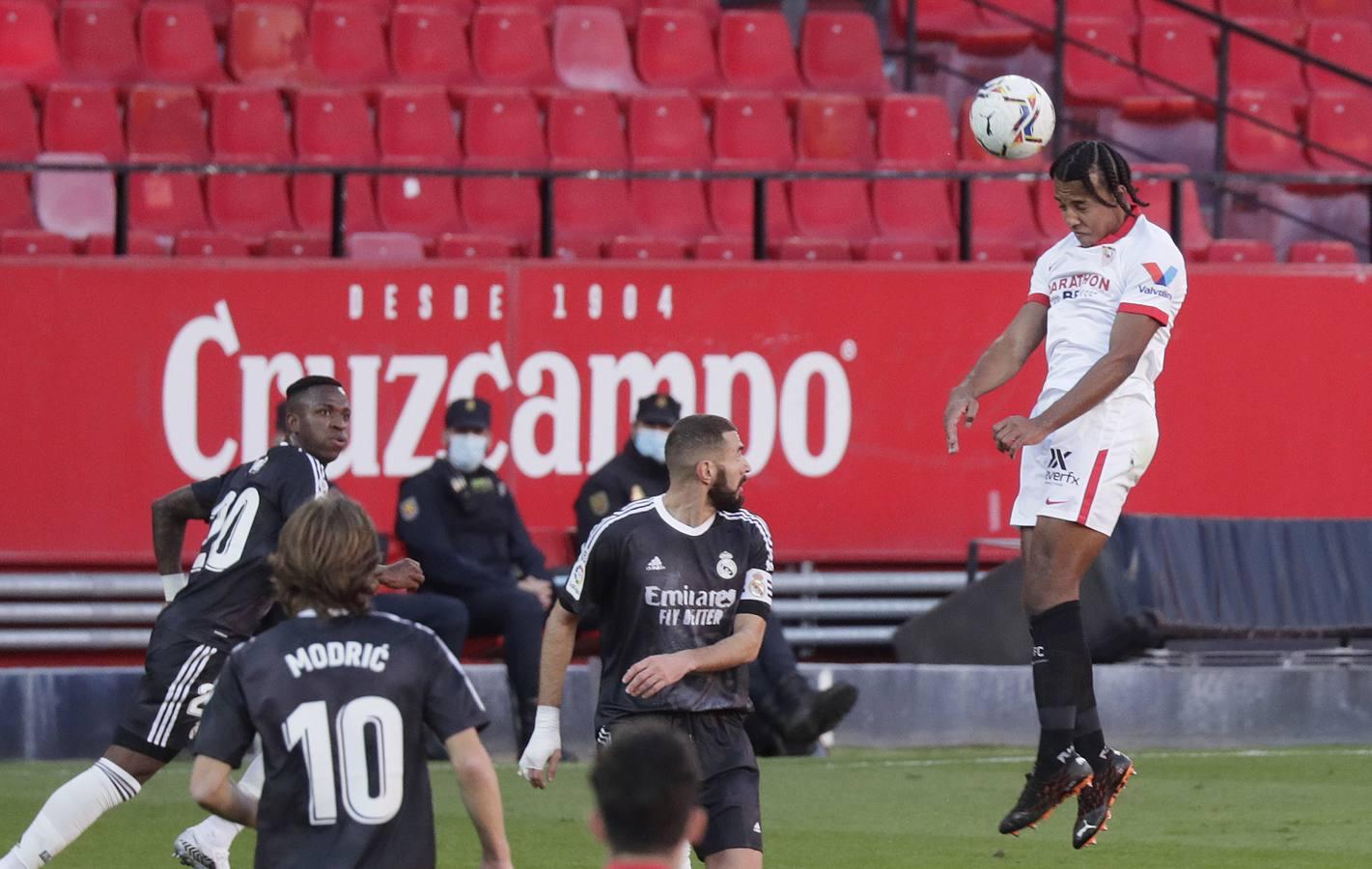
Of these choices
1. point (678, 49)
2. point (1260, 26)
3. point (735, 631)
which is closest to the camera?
point (735, 631)

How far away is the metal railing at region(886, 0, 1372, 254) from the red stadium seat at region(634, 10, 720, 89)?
1410 mm

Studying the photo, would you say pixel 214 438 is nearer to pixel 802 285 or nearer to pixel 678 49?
pixel 802 285

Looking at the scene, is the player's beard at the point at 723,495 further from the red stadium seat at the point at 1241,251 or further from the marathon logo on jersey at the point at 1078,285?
the red stadium seat at the point at 1241,251

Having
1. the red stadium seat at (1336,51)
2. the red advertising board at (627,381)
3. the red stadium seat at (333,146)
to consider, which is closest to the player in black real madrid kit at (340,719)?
the red advertising board at (627,381)

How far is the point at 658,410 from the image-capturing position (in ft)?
42.0

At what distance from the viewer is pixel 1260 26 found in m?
18.0

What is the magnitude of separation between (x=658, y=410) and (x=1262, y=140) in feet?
20.6

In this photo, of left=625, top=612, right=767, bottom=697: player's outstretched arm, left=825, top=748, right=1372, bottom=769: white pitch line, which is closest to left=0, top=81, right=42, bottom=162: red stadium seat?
left=825, top=748, right=1372, bottom=769: white pitch line

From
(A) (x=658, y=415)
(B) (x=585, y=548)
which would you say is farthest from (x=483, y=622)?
(B) (x=585, y=548)

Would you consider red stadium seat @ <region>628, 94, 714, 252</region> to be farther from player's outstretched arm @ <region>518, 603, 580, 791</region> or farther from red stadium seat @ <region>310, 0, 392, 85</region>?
player's outstretched arm @ <region>518, 603, 580, 791</region>

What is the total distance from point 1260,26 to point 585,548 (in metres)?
12.5

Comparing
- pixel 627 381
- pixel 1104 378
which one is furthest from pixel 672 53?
pixel 1104 378

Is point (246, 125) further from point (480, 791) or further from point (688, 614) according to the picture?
point (480, 791)

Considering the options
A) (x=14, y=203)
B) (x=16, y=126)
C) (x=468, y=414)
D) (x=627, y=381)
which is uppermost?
(x=16, y=126)
